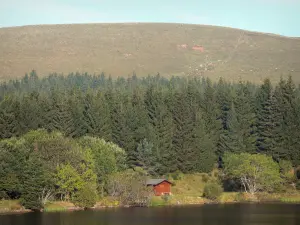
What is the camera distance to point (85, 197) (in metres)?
87.1

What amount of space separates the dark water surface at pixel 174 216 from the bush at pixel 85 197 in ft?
17.6

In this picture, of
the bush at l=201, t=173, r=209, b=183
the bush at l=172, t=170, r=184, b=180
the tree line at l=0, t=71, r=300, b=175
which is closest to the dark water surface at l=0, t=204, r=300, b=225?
the bush at l=172, t=170, r=184, b=180

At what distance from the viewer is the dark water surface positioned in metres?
67.2

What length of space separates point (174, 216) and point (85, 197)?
18.8 metres

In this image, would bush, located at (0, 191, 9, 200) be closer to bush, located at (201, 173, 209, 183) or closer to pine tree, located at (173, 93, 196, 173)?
pine tree, located at (173, 93, 196, 173)

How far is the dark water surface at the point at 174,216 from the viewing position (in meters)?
67.2

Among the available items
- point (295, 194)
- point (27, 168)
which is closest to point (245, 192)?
point (295, 194)

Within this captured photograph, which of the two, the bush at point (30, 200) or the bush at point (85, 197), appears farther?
the bush at point (85, 197)

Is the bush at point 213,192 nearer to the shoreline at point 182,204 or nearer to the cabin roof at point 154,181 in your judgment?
the shoreline at point 182,204

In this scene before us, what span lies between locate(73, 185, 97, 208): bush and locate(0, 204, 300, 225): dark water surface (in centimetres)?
535

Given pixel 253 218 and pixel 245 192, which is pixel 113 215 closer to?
pixel 253 218

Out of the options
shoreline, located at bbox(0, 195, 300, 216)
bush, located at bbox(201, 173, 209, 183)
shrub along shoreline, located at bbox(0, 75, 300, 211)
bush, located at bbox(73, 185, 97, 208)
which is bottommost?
shoreline, located at bbox(0, 195, 300, 216)

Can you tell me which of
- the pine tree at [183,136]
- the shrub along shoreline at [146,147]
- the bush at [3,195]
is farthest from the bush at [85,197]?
the pine tree at [183,136]

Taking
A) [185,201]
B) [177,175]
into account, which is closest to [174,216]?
[185,201]
